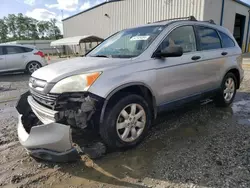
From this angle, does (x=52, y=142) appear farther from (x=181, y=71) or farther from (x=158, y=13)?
(x=158, y=13)

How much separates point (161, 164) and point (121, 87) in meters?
1.12

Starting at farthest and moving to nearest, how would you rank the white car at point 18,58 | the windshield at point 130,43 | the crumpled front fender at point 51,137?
the white car at point 18,58 → the windshield at point 130,43 → the crumpled front fender at point 51,137

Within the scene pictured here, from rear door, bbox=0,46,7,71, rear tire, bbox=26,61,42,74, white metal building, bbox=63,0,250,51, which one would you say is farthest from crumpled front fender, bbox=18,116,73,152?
white metal building, bbox=63,0,250,51

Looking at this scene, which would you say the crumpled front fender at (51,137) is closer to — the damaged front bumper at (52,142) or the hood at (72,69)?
the damaged front bumper at (52,142)

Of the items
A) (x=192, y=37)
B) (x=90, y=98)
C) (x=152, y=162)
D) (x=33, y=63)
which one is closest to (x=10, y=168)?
(x=90, y=98)

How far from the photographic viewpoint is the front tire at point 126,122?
2.75 meters

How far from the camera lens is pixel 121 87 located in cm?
280

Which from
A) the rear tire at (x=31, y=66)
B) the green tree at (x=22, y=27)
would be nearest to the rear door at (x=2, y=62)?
the rear tire at (x=31, y=66)

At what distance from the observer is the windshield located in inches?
129

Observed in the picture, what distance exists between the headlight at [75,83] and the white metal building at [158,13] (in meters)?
14.2

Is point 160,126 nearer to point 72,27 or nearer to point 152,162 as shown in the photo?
point 152,162

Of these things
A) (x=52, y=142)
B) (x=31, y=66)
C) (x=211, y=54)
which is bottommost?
(x=52, y=142)

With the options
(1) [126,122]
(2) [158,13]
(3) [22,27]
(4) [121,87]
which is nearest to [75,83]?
(4) [121,87]

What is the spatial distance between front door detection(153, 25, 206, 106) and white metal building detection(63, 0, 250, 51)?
40.5 ft
